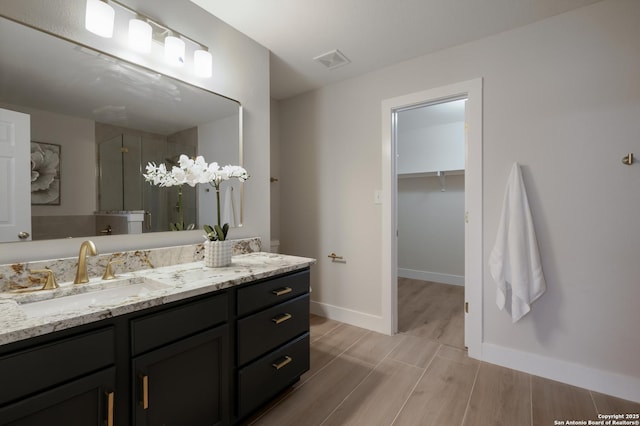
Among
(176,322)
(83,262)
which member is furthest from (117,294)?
(176,322)

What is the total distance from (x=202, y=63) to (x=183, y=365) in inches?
67.4

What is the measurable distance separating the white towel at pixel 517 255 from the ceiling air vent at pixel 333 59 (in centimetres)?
159

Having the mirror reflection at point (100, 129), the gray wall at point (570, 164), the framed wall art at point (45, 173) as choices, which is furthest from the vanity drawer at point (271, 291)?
the gray wall at point (570, 164)

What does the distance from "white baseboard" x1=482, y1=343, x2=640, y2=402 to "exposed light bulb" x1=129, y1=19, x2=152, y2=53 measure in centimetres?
296

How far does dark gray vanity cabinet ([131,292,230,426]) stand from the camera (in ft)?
3.42

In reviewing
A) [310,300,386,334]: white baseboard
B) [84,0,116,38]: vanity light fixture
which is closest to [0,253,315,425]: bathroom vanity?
[310,300,386,334]: white baseboard

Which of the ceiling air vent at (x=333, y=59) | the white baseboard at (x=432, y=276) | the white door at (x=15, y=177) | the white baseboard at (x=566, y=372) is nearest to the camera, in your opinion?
the white door at (x=15, y=177)

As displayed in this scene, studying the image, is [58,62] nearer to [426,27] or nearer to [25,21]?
[25,21]

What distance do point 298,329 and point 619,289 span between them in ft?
6.51

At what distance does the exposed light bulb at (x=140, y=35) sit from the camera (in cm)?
149

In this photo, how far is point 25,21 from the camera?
120 centimetres

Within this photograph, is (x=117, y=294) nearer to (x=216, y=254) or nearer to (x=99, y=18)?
(x=216, y=254)

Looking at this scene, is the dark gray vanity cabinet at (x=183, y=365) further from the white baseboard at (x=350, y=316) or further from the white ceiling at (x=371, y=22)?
the white ceiling at (x=371, y=22)

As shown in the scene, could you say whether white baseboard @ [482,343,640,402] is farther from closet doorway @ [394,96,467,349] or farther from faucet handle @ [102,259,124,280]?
faucet handle @ [102,259,124,280]
